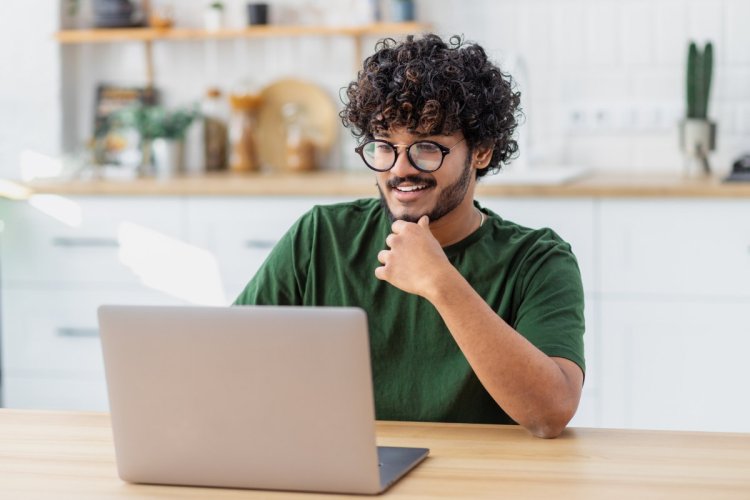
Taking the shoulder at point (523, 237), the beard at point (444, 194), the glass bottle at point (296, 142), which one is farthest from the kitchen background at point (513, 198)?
the beard at point (444, 194)

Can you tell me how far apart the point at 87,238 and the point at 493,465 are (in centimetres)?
244

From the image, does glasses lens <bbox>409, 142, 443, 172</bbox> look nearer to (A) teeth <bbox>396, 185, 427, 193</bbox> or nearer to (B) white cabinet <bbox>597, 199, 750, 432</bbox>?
(A) teeth <bbox>396, 185, 427, 193</bbox>

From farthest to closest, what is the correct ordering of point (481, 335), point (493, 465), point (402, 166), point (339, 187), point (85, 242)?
1. point (85, 242)
2. point (339, 187)
3. point (402, 166)
4. point (481, 335)
5. point (493, 465)

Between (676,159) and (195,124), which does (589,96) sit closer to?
(676,159)

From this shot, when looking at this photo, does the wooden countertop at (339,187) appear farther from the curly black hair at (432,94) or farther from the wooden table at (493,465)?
the wooden table at (493,465)

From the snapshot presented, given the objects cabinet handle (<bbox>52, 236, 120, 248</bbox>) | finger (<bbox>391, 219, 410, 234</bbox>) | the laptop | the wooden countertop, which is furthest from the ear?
cabinet handle (<bbox>52, 236, 120, 248</bbox>)

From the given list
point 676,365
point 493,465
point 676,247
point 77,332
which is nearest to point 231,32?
point 77,332

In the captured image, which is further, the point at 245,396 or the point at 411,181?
the point at 411,181

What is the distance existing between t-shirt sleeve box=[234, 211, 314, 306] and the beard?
0.19 metres

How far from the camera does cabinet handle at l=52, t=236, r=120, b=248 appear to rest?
11.8 ft

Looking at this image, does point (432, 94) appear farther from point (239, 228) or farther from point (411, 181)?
point (239, 228)

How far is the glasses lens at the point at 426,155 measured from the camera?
1765 mm

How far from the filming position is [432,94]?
70.9 inches

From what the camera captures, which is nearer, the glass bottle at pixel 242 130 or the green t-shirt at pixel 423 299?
the green t-shirt at pixel 423 299
